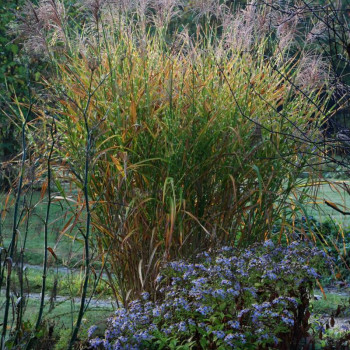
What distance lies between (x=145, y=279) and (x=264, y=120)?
4.87ft

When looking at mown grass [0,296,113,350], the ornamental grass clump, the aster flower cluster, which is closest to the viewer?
the aster flower cluster

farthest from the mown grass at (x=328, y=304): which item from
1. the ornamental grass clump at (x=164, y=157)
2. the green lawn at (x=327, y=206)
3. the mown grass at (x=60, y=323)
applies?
the mown grass at (x=60, y=323)

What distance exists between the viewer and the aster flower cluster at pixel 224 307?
3.20m

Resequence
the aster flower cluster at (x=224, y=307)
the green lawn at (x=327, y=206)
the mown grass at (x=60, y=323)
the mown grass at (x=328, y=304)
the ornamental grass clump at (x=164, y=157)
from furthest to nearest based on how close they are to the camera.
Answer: the mown grass at (x=328, y=304)
the green lawn at (x=327, y=206)
the ornamental grass clump at (x=164, y=157)
the mown grass at (x=60, y=323)
the aster flower cluster at (x=224, y=307)

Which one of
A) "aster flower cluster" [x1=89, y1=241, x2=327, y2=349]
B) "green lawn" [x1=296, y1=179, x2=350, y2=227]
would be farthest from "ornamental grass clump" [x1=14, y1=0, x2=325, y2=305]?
"aster flower cluster" [x1=89, y1=241, x2=327, y2=349]

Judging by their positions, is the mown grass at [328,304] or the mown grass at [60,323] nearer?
the mown grass at [60,323]

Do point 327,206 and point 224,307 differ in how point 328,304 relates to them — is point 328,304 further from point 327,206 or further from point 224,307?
point 327,206

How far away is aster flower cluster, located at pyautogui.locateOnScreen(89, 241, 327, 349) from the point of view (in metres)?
3.20

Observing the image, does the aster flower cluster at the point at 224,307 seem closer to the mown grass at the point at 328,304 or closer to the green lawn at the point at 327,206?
the green lawn at the point at 327,206

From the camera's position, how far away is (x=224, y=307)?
3271 millimetres

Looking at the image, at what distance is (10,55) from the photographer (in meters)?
12.6

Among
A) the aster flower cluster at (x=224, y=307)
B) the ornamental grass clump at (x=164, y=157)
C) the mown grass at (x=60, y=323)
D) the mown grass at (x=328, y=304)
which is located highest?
the ornamental grass clump at (x=164, y=157)

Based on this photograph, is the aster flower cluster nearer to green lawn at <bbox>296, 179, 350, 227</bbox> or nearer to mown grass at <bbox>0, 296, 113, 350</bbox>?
mown grass at <bbox>0, 296, 113, 350</bbox>

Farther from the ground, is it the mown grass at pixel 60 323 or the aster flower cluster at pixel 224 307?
the aster flower cluster at pixel 224 307
